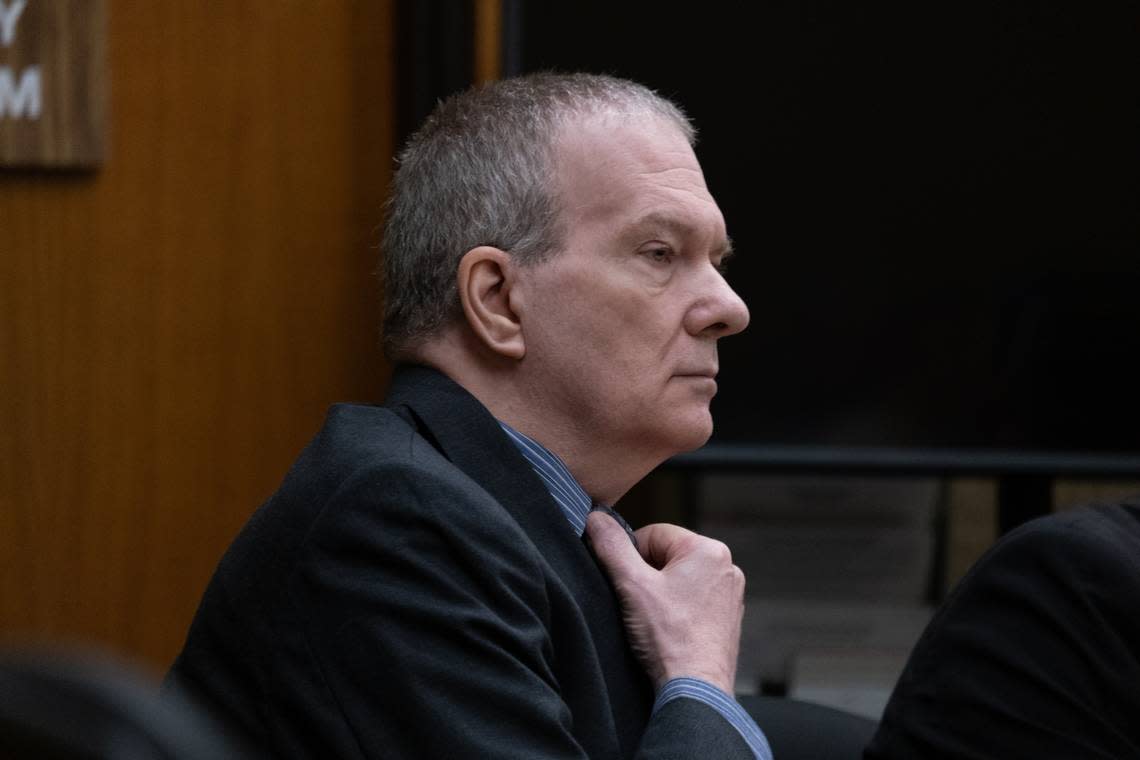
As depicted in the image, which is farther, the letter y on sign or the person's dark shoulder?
the letter y on sign

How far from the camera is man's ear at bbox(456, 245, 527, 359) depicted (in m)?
1.32

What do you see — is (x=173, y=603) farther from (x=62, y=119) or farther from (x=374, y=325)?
(x=62, y=119)

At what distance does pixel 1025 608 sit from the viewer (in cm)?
137

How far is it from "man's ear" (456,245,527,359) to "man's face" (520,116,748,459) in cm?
2

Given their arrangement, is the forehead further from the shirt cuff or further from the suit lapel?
the shirt cuff

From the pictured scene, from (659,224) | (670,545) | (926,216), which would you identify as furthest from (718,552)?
(926,216)

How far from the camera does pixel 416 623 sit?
3.49 ft

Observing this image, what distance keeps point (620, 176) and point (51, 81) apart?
113 centimetres

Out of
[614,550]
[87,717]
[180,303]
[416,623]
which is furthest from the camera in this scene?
[180,303]

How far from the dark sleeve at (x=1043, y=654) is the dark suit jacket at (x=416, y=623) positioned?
0.34 m

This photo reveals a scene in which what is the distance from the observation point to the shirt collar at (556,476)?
133cm

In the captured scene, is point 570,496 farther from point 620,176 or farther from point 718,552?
point 620,176

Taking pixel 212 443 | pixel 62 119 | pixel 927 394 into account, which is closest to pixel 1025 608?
pixel 927 394

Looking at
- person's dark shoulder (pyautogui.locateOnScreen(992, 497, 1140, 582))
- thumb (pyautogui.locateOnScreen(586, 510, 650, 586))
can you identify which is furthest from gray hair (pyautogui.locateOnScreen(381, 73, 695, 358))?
person's dark shoulder (pyautogui.locateOnScreen(992, 497, 1140, 582))
